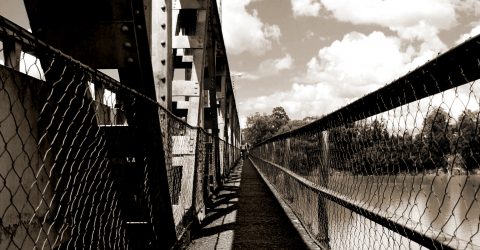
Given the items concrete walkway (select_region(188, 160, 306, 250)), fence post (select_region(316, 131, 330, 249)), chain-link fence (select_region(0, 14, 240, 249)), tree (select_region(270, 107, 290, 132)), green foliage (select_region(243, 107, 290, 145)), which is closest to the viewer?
chain-link fence (select_region(0, 14, 240, 249))

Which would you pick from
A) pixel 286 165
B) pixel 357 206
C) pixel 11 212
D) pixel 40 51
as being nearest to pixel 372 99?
pixel 357 206

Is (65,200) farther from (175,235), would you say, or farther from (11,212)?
(175,235)

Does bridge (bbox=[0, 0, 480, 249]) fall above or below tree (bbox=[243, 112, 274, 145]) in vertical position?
below

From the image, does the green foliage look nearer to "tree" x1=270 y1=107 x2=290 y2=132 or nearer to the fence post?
"tree" x1=270 y1=107 x2=290 y2=132

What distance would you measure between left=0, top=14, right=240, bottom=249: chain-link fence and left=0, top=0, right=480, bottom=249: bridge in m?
0.01

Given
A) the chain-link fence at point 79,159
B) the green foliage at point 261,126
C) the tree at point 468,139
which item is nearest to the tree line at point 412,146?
the tree at point 468,139

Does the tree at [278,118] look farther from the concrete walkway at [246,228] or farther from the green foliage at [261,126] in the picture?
the concrete walkway at [246,228]

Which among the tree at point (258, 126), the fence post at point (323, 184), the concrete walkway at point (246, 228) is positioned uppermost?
the tree at point (258, 126)

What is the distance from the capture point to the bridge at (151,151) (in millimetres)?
1598

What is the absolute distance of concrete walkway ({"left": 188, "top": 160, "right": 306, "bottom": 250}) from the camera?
4.50m

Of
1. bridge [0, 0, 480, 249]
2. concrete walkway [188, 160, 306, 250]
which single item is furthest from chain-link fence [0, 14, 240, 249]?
concrete walkway [188, 160, 306, 250]

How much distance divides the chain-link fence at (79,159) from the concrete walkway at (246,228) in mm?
574

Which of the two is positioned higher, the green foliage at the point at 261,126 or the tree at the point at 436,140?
the green foliage at the point at 261,126

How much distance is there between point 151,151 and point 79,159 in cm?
53
